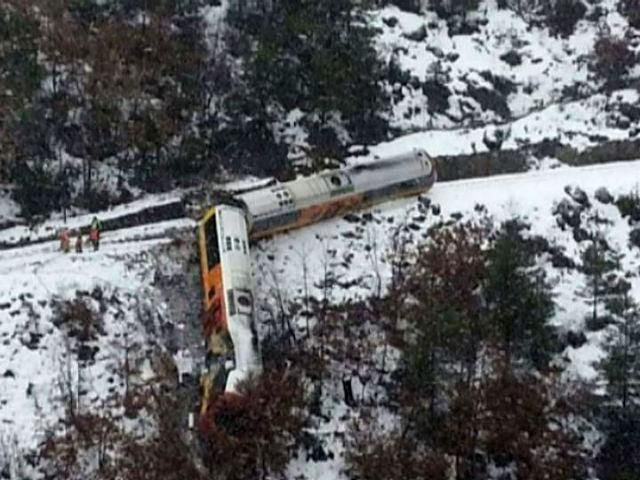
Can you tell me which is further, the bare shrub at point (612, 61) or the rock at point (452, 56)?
the bare shrub at point (612, 61)

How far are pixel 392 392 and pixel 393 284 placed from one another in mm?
4752

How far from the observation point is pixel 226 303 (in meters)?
37.2

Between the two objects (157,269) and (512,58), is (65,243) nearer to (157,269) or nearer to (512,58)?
(157,269)

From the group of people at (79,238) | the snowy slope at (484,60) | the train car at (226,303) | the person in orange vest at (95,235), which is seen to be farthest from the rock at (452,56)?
the person in orange vest at (95,235)

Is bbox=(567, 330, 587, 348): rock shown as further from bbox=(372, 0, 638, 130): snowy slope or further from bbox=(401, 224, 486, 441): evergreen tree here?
bbox=(372, 0, 638, 130): snowy slope

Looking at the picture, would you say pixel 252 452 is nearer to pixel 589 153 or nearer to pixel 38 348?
pixel 38 348

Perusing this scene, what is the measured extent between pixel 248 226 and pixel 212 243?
1909mm

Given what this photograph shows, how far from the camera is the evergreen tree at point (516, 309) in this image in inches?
1499

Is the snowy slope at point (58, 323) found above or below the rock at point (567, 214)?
below

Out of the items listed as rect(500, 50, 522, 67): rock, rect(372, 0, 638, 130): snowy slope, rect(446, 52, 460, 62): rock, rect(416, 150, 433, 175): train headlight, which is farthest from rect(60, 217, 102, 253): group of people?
rect(500, 50, 522, 67): rock

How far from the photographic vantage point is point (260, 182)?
46312 mm

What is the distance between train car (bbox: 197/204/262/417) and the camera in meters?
35.6

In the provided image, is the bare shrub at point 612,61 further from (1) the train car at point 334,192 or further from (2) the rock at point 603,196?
(1) the train car at point 334,192

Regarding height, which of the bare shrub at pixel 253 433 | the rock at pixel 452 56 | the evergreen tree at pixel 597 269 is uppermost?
the rock at pixel 452 56
